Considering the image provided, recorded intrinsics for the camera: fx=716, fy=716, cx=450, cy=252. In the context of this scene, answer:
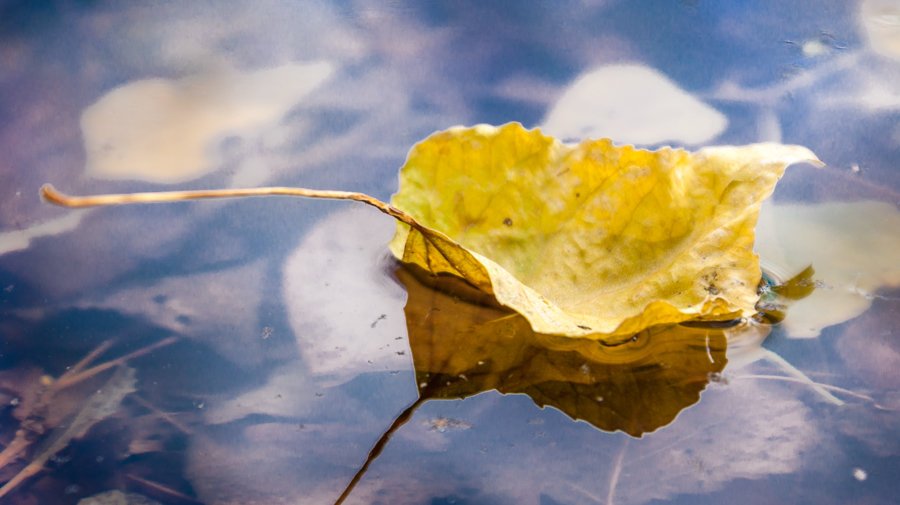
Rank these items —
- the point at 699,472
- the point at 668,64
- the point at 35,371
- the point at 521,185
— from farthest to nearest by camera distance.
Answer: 1. the point at 668,64
2. the point at 521,185
3. the point at 35,371
4. the point at 699,472

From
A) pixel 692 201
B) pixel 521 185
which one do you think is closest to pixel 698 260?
pixel 692 201

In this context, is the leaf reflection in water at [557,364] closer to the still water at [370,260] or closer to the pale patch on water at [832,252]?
the still water at [370,260]

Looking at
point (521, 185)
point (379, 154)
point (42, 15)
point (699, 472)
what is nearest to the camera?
point (699, 472)

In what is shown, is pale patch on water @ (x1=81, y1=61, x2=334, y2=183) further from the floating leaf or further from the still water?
the floating leaf

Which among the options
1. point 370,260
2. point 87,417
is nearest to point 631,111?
point 370,260

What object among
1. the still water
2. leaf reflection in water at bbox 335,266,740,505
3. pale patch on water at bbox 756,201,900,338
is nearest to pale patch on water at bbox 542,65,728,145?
the still water

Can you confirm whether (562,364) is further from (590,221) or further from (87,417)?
(87,417)

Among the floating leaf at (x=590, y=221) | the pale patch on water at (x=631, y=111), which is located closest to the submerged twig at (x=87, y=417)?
the floating leaf at (x=590, y=221)

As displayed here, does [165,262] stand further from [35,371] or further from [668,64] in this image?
[668,64]
